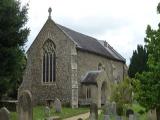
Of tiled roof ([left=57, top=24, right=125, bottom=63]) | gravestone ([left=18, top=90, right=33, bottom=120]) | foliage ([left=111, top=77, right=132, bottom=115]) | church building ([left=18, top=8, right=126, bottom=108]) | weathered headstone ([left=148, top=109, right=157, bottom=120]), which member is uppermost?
tiled roof ([left=57, top=24, right=125, bottom=63])

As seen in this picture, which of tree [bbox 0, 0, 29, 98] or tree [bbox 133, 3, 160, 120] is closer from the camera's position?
tree [bbox 133, 3, 160, 120]

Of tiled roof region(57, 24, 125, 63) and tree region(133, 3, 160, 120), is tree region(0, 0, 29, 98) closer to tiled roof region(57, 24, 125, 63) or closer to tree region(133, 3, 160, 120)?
tree region(133, 3, 160, 120)

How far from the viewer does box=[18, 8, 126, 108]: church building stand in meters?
49.3

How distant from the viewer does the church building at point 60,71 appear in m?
49.3

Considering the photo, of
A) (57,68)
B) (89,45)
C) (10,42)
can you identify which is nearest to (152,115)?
(10,42)

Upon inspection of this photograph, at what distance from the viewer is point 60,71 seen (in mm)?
50125

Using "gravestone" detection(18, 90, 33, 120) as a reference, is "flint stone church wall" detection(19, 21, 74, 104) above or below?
above

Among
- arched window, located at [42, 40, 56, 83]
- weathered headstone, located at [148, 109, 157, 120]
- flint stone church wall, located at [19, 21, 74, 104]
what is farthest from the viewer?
arched window, located at [42, 40, 56, 83]

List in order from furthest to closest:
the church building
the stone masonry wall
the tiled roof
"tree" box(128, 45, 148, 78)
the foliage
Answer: "tree" box(128, 45, 148, 78) < the tiled roof < the stone masonry wall < the church building < the foliage

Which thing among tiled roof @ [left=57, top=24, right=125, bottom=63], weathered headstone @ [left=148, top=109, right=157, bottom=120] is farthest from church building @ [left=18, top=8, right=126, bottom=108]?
weathered headstone @ [left=148, top=109, right=157, bottom=120]

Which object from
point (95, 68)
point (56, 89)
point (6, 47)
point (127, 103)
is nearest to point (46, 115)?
point (6, 47)

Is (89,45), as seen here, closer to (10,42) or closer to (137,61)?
(137,61)

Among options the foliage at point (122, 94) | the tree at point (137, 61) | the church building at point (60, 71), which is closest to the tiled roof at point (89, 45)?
the church building at point (60, 71)

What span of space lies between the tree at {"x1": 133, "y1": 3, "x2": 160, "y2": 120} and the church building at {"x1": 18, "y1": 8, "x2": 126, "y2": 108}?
26.3 meters
